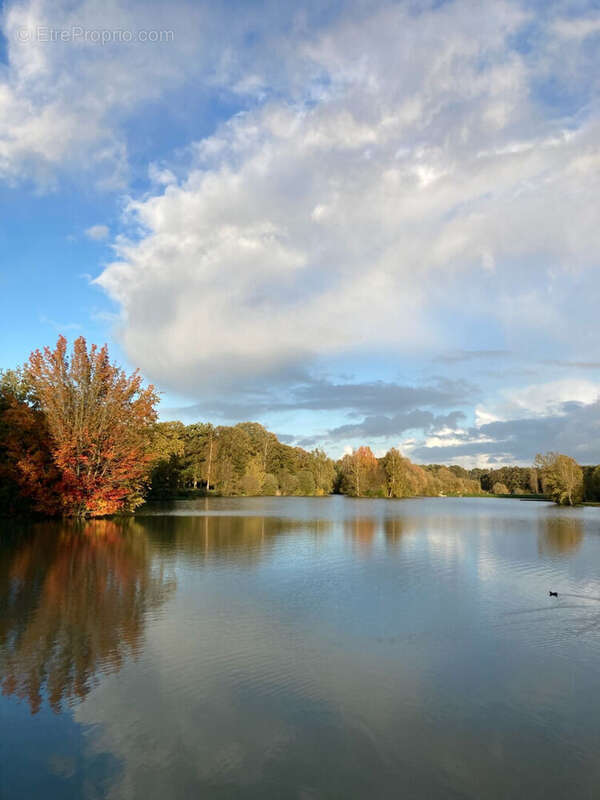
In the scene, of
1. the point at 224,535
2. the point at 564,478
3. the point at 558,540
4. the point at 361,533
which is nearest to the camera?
the point at 224,535

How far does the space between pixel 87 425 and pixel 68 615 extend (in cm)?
1923

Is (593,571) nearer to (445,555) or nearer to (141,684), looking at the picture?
(445,555)

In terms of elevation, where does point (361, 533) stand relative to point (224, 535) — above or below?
below

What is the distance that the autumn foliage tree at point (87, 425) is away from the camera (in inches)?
1038

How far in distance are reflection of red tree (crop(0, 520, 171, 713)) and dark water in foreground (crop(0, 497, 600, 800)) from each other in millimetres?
41

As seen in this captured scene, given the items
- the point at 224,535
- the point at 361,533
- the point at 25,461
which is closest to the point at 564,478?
the point at 361,533

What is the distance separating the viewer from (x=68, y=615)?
9.20 meters

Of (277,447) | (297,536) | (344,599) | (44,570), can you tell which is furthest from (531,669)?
(277,447)

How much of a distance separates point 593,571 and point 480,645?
9462 mm

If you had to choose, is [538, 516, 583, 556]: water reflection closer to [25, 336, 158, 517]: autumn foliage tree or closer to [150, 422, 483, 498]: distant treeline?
[25, 336, 158, 517]: autumn foliage tree

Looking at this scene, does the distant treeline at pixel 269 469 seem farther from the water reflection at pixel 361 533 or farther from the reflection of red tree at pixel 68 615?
the reflection of red tree at pixel 68 615

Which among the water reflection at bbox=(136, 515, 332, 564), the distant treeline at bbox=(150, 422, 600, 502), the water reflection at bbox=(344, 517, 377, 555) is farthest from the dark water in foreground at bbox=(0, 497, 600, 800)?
the distant treeline at bbox=(150, 422, 600, 502)

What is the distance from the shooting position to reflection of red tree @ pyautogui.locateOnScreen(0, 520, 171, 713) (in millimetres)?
6566

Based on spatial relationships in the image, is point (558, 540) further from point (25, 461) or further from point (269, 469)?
point (269, 469)
